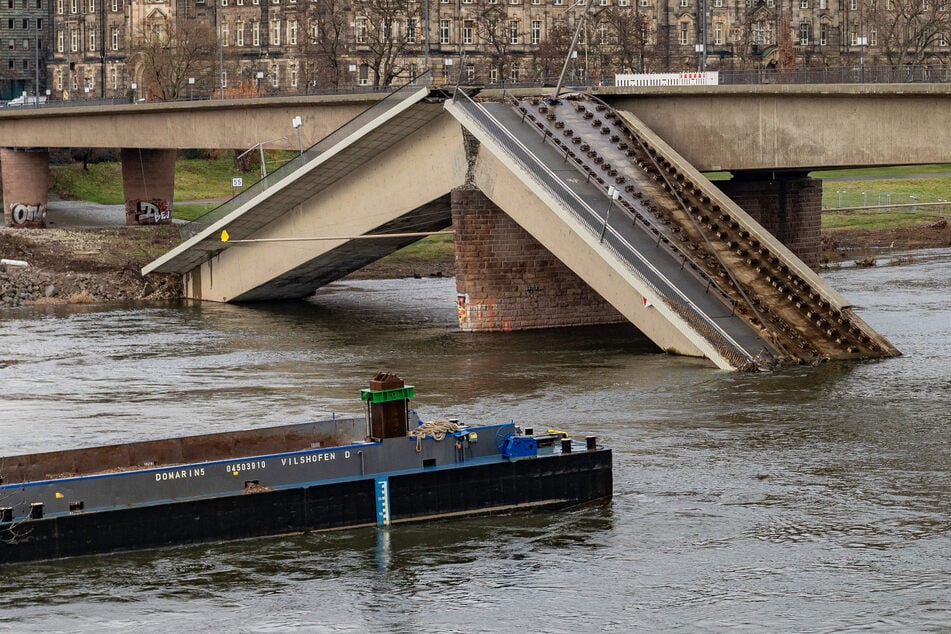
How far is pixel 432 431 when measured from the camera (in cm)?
3822

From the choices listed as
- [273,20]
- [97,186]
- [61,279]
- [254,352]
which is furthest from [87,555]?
[273,20]

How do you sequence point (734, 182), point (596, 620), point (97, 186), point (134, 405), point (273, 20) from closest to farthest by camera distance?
point (596, 620) → point (134, 405) → point (734, 182) → point (97, 186) → point (273, 20)

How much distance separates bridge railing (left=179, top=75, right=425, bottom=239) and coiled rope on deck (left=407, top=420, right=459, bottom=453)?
95.5ft

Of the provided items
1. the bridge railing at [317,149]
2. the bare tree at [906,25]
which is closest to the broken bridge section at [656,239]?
the bridge railing at [317,149]

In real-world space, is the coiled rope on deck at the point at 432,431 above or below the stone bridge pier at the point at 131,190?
below

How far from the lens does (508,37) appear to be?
6619 inches

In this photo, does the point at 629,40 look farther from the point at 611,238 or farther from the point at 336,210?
the point at 611,238

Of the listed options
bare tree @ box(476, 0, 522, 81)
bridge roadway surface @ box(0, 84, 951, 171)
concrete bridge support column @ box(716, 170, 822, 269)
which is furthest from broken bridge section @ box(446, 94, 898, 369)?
bare tree @ box(476, 0, 522, 81)

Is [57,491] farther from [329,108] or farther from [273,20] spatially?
[273,20]

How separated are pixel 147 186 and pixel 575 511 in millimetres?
70189

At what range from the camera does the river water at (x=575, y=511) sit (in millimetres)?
31781

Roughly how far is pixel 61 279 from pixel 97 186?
159ft

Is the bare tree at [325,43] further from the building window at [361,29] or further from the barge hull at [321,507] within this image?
the barge hull at [321,507]

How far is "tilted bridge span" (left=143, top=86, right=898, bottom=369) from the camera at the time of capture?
185 feet
